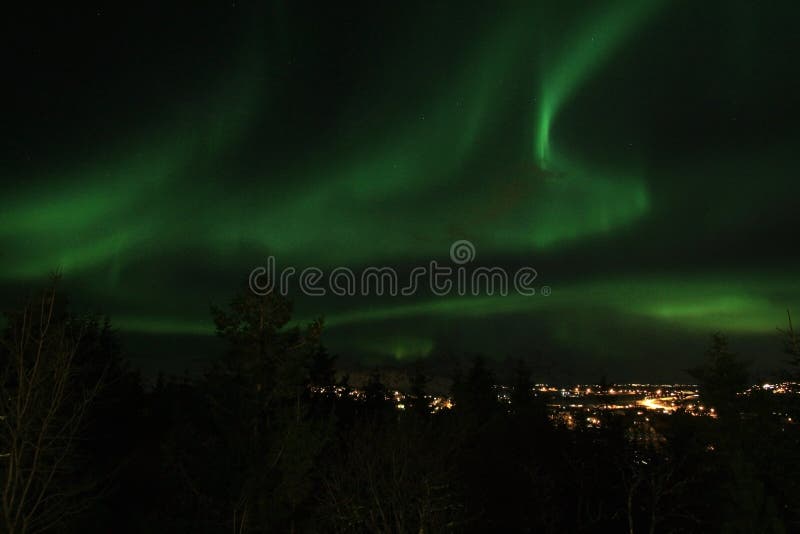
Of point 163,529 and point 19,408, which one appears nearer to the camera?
point 19,408

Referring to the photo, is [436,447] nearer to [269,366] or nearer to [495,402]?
[269,366]

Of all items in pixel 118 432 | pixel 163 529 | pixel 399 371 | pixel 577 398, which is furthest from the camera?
pixel 577 398

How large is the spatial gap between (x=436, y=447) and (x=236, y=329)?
7.98 metres

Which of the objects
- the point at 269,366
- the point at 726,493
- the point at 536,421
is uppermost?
the point at 269,366

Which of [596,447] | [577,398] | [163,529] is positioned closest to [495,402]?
[596,447]

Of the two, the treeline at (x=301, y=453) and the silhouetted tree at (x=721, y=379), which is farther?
the silhouetted tree at (x=721, y=379)

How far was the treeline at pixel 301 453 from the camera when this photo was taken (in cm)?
1091

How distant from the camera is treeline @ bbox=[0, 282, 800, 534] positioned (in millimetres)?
10906

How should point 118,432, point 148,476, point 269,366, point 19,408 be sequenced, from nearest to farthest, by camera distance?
point 19,408, point 269,366, point 148,476, point 118,432

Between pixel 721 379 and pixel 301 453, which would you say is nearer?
pixel 301 453

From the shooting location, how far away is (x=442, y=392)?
67438mm

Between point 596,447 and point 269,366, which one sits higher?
point 269,366

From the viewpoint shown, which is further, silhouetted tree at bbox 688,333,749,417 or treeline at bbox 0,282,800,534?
silhouetted tree at bbox 688,333,749,417

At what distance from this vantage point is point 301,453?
18.1 meters
